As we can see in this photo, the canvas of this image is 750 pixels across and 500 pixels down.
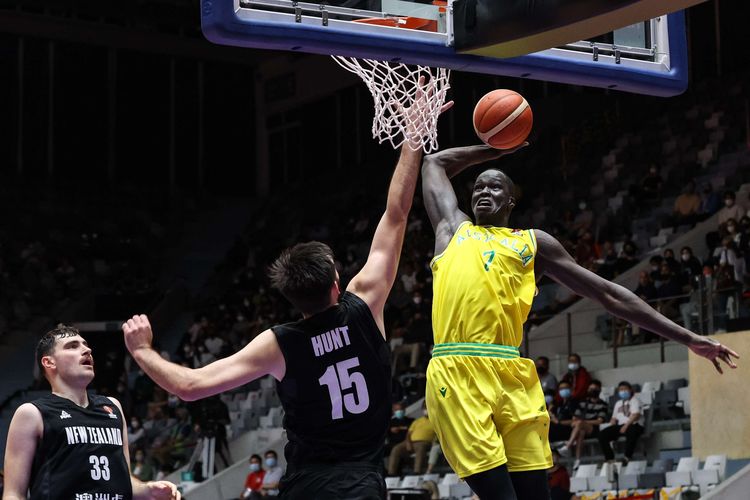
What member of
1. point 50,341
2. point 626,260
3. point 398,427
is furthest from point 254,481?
point 50,341

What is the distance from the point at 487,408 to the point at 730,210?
1174 centimetres

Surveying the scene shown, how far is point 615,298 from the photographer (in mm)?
5648

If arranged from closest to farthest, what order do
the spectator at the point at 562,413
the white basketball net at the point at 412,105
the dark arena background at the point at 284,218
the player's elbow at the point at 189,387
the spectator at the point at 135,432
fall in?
the player's elbow at the point at 189,387 → the white basketball net at the point at 412,105 → the spectator at the point at 562,413 → the dark arena background at the point at 284,218 → the spectator at the point at 135,432

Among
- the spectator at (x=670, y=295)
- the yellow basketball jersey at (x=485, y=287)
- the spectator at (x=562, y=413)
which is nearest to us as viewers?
the yellow basketball jersey at (x=485, y=287)

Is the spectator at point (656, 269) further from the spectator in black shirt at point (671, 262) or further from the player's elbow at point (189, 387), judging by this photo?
the player's elbow at point (189, 387)

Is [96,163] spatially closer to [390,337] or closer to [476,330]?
[390,337]

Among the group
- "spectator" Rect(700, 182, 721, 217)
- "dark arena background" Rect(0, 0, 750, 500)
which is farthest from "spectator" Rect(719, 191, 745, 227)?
"spectator" Rect(700, 182, 721, 217)

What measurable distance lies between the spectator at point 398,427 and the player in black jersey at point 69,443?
10284 mm

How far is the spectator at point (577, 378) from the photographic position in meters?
14.5

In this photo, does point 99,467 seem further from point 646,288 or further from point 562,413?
point 646,288

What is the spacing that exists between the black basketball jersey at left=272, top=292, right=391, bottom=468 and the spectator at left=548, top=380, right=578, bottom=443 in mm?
9708

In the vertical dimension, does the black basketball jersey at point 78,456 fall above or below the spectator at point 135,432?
above

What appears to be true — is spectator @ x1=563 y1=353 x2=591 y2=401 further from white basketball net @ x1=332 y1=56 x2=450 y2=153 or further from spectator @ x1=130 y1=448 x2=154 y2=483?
white basketball net @ x1=332 y1=56 x2=450 y2=153

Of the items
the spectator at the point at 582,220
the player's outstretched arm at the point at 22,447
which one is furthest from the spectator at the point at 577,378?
the player's outstretched arm at the point at 22,447
